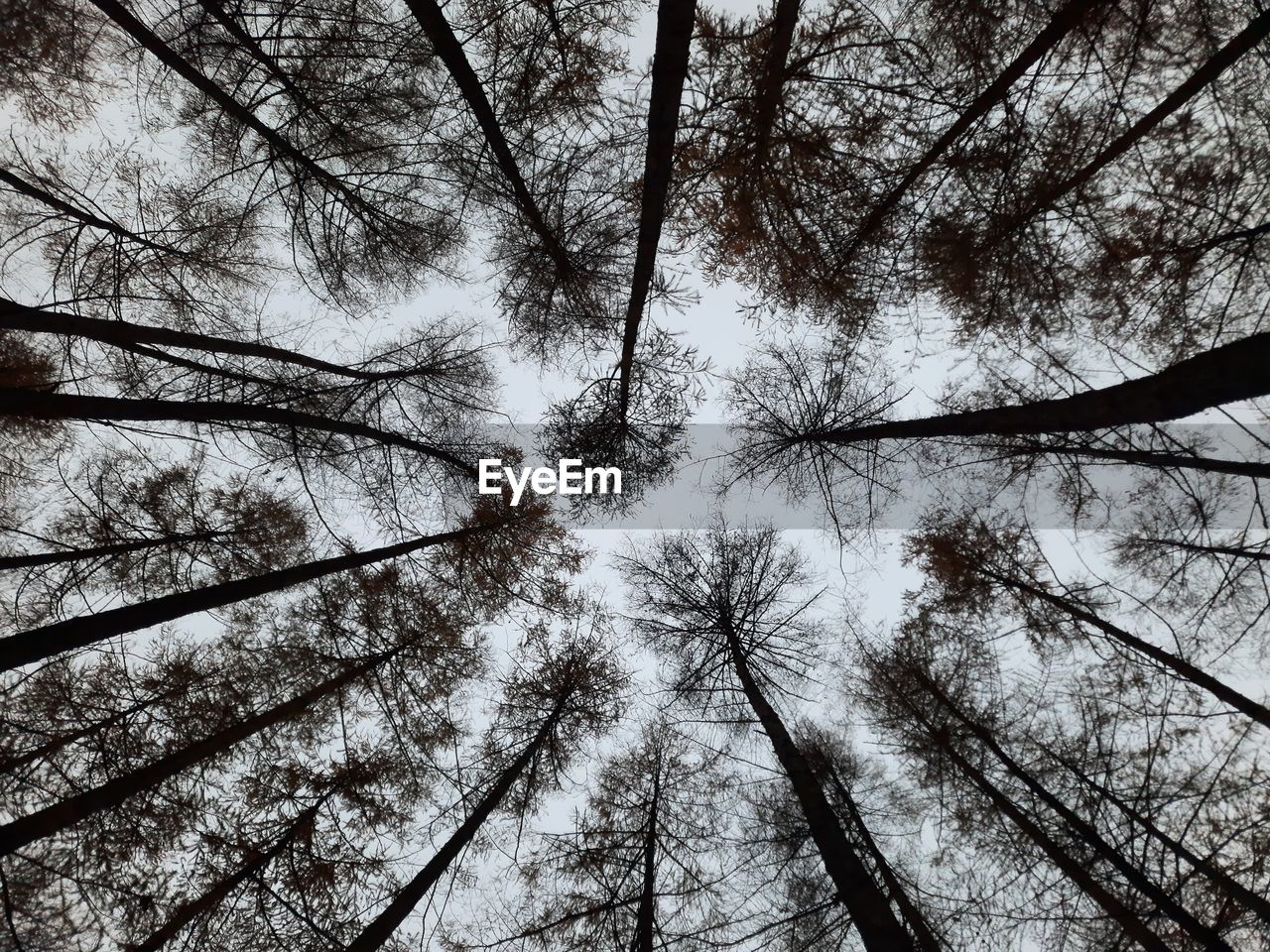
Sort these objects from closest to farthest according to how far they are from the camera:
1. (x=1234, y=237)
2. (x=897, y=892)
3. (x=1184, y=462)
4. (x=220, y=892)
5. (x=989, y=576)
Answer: (x=1184, y=462) < (x=220, y=892) < (x=1234, y=237) < (x=897, y=892) < (x=989, y=576)

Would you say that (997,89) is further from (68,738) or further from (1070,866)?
(68,738)

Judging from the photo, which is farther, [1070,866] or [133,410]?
[1070,866]

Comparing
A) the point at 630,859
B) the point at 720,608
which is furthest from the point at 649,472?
the point at 630,859

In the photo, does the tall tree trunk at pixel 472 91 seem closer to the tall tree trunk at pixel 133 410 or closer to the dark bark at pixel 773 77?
the dark bark at pixel 773 77

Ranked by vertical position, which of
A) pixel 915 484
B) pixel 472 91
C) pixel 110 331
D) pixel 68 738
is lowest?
pixel 68 738

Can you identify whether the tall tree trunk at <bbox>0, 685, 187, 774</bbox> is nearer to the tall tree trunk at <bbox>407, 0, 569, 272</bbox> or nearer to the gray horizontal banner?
the gray horizontal banner

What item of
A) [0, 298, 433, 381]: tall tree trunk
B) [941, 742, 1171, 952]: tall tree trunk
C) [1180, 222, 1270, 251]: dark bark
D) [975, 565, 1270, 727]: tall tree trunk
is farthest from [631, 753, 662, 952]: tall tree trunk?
[1180, 222, 1270, 251]: dark bark

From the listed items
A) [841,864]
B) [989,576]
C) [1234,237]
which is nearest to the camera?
[1234,237]
